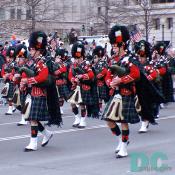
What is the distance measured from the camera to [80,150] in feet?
36.2

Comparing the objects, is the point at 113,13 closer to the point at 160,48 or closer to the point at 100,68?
the point at 160,48

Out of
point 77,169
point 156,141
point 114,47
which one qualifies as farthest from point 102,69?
point 77,169

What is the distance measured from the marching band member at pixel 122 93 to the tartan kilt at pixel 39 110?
4.12 ft

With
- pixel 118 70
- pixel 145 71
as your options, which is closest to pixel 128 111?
pixel 118 70

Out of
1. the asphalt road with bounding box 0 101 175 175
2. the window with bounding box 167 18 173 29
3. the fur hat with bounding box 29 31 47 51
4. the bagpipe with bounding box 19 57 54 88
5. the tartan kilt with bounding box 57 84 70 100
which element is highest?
the window with bounding box 167 18 173 29

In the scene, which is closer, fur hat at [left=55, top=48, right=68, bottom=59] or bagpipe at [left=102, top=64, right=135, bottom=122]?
bagpipe at [left=102, top=64, right=135, bottom=122]

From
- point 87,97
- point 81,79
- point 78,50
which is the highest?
point 78,50

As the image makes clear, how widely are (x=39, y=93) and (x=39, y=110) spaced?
1.06 feet

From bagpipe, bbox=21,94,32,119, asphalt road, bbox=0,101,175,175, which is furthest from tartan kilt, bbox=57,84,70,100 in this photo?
bagpipe, bbox=21,94,32,119

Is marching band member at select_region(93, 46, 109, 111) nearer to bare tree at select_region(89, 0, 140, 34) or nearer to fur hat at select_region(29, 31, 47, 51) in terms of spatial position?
fur hat at select_region(29, 31, 47, 51)

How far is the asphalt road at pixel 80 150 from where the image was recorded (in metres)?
9.25

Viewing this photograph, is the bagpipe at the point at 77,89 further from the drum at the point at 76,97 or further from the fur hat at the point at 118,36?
the fur hat at the point at 118,36

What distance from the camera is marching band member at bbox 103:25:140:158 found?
33.4 ft

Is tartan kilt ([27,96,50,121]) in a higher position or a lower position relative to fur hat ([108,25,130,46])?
lower
